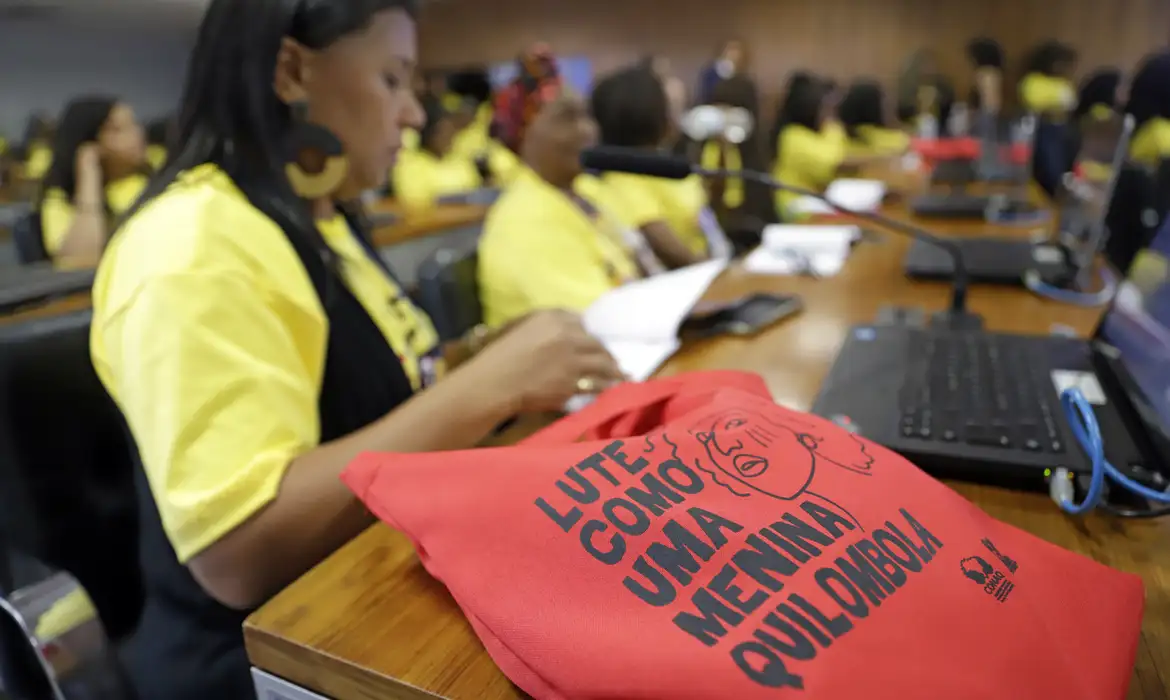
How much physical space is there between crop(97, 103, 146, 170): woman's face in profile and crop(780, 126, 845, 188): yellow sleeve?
2.96 m

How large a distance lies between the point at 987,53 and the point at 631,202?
16.7 ft

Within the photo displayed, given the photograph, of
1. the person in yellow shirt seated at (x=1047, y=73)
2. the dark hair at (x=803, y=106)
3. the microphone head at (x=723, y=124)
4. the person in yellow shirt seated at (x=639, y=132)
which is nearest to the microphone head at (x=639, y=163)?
the person in yellow shirt seated at (x=639, y=132)

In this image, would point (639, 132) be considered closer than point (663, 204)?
Yes

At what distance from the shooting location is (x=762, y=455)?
0.45 m

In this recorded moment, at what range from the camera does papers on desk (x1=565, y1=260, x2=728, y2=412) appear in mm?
957

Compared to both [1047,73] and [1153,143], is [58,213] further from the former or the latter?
[1047,73]

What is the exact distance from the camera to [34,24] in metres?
6.16

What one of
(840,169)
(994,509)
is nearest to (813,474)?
(994,509)

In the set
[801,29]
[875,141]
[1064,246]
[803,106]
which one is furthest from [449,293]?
[801,29]

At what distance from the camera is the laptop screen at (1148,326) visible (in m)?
0.62

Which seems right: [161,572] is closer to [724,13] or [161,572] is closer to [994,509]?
[994,509]

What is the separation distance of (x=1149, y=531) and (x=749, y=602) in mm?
377

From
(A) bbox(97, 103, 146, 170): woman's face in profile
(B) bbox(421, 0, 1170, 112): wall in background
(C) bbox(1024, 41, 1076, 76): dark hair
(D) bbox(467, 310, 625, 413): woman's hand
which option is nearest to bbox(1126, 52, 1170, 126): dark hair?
(D) bbox(467, 310, 625, 413): woman's hand

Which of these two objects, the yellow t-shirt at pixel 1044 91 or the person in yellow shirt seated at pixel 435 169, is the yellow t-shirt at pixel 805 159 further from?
the yellow t-shirt at pixel 1044 91
